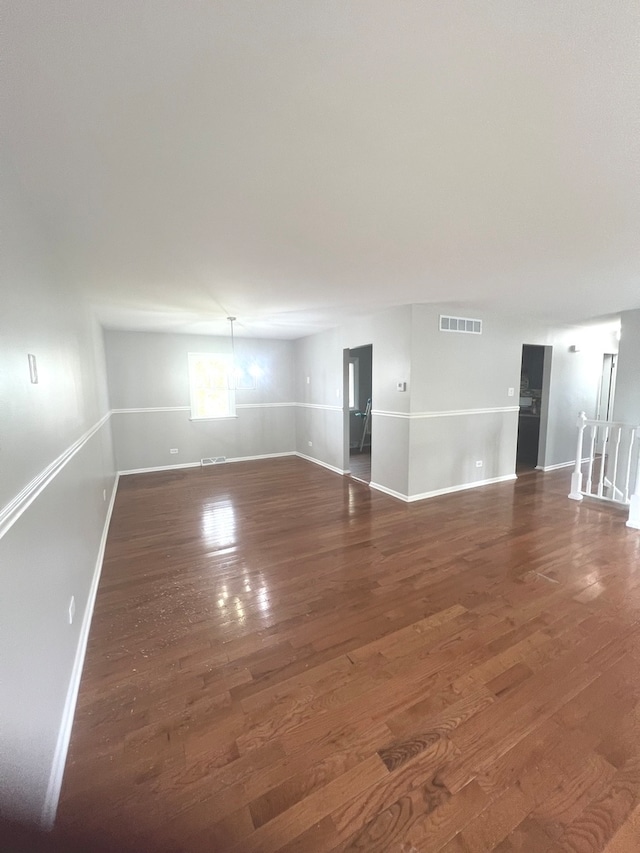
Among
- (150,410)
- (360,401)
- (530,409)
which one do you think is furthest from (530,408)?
(150,410)

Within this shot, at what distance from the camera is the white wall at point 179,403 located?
5.64 metres

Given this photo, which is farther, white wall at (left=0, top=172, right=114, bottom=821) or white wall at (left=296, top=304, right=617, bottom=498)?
white wall at (left=296, top=304, right=617, bottom=498)

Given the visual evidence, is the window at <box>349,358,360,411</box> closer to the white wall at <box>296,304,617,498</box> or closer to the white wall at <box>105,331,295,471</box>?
the white wall at <box>105,331,295,471</box>

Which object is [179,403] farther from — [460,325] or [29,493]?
[29,493]

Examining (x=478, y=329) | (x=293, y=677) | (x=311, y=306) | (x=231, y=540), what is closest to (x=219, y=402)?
(x=311, y=306)

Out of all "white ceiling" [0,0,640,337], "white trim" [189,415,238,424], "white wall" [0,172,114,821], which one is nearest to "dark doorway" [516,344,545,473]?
"white ceiling" [0,0,640,337]

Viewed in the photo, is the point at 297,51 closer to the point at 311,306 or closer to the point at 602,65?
the point at 602,65

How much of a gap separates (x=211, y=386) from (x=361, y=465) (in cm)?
316

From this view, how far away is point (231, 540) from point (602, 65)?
11.7ft

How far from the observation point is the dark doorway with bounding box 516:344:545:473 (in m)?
5.93

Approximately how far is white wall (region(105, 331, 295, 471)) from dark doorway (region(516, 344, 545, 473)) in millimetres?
4422

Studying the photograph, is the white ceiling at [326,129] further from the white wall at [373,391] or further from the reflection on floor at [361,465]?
the reflection on floor at [361,465]

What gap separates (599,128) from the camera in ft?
3.91

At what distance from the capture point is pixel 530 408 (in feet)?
20.0
